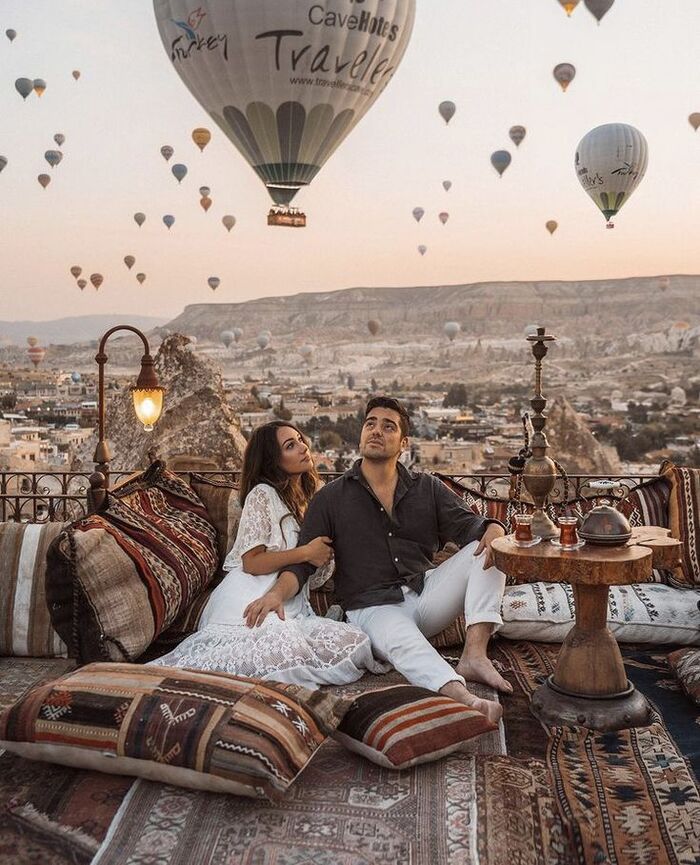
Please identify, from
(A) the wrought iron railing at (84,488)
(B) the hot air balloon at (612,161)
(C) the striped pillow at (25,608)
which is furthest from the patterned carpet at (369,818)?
(B) the hot air balloon at (612,161)

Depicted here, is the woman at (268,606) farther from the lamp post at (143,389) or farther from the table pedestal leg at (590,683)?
the lamp post at (143,389)

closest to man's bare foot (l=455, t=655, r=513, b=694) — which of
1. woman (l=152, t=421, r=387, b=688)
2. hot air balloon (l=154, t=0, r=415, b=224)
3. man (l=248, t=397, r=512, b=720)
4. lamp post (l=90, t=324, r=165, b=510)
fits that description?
man (l=248, t=397, r=512, b=720)

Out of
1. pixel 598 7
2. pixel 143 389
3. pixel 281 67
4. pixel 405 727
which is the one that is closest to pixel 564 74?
pixel 598 7

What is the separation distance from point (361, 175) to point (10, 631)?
854 inches

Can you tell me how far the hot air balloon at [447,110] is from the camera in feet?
59.1

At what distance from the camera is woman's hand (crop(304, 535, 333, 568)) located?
130 inches

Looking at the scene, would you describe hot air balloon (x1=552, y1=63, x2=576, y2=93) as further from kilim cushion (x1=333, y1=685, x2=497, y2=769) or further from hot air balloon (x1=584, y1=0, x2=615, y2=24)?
kilim cushion (x1=333, y1=685, x2=497, y2=769)

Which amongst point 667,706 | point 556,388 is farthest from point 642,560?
point 556,388

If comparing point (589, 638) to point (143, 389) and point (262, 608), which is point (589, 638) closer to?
point (262, 608)

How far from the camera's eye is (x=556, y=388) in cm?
2547

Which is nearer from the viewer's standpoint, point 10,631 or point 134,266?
point 10,631

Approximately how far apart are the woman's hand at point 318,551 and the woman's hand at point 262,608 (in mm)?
189

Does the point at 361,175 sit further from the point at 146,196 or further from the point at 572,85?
the point at 572,85

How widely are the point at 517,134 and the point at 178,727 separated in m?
18.3
